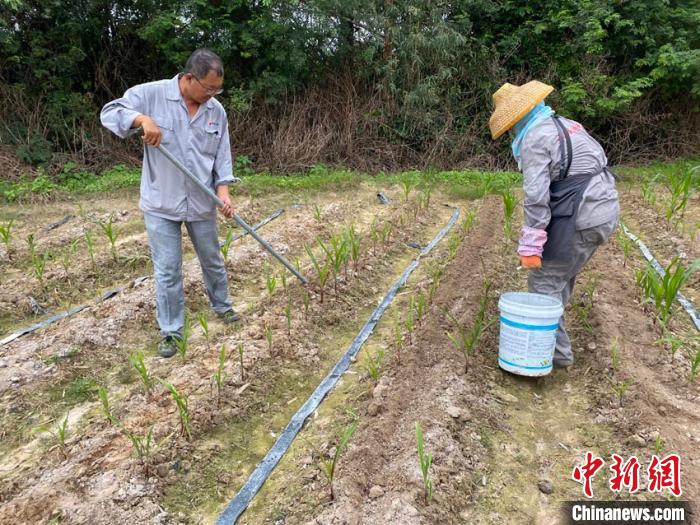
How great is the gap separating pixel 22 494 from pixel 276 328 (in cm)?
157

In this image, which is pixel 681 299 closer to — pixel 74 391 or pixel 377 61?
Answer: pixel 74 391

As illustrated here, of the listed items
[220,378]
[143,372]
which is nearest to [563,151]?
[220,378]

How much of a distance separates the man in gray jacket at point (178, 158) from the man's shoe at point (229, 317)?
0.38 meters

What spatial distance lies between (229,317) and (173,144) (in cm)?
118

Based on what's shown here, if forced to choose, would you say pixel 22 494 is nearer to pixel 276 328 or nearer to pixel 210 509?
pixel 210 509

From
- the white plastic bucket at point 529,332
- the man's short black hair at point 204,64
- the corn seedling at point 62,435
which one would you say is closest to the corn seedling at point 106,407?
the corn seedling at point 62,435

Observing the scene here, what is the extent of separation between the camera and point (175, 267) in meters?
3.03

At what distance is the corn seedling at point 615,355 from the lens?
2707 mm

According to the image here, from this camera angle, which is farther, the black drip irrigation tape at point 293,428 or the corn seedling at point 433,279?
the corn seedling at point 433,279

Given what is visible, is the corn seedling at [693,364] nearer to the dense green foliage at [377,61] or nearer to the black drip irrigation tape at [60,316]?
the black drip irrigation tape at [60,316]

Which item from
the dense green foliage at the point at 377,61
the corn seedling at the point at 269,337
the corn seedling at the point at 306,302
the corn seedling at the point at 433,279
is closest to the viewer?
the corn seedling at the point at 269,337

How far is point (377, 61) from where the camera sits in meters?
9.43

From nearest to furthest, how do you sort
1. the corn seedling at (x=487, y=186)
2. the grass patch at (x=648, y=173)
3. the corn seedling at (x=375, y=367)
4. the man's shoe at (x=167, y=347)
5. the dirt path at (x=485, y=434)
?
the dirt path at (x=485, y=434) → the corn seedling at (x=375, y=367) → the man's shoe at (x=167, y=347) → the corn seedling at (x=487, y=186) → the grass patch at (x=648, y=173)

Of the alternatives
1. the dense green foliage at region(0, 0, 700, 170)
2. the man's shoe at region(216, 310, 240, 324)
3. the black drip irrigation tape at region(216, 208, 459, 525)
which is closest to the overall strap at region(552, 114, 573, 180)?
the black drip irrigation tape at region(216, 208, 459, 525)
